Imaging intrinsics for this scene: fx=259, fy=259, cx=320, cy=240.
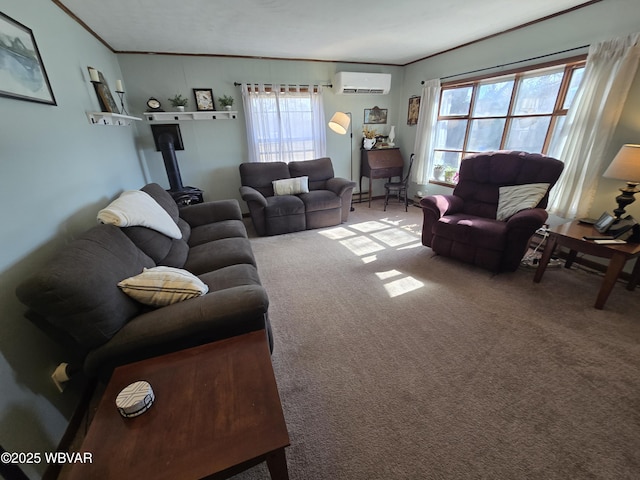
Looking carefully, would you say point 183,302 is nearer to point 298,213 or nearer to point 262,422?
point 262,422

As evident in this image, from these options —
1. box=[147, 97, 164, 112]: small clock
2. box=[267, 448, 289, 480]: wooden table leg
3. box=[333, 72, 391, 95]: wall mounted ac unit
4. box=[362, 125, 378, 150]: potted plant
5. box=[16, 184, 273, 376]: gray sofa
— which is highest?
box=[333, 72, 391, 95]: wall mounted ac unit

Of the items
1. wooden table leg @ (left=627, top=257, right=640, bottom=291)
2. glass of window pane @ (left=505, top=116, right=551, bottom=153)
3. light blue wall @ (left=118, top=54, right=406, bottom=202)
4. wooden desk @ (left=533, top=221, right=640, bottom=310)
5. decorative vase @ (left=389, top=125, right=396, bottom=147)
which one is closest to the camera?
wooden desk @ (left=533, top=221, right=640, bottom=310)

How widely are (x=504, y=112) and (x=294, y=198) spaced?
302 centimetres

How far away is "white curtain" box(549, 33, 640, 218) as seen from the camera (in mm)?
2258

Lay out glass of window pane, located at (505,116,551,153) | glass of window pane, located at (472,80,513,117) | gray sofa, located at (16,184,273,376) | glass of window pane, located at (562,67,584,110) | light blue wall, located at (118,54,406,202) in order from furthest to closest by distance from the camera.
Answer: light blue wall, located at (118,54,406,202) → glass of window pane, located at (472,80,513,117) → glass of window pane, located at (505,116,551,153) → glass of window pane, located at (562,67,584,110) → gray sofa, located at (16,184,273,376)

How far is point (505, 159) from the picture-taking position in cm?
280

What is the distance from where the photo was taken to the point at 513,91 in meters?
3.26

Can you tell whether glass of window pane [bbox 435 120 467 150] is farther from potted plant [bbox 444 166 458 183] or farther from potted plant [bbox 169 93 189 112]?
potted plant [bbox 169 93 189 112]

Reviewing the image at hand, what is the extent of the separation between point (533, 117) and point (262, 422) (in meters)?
4.12

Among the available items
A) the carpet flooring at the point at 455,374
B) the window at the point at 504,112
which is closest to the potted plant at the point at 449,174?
the window at the point at 504,112

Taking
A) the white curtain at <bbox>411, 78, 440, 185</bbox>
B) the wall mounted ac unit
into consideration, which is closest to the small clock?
the wall mounted ac unit

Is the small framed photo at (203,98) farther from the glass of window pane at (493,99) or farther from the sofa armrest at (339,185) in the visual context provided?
the glass of window pane at (493,99)

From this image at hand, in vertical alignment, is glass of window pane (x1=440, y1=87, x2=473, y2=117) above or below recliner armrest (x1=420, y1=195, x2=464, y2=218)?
above

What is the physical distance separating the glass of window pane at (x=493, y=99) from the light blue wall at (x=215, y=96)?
1.76 metres
